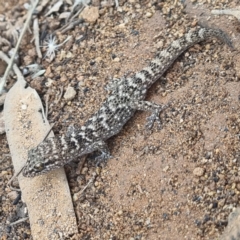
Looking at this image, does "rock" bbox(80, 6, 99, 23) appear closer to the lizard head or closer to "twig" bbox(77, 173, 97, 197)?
the lizard head

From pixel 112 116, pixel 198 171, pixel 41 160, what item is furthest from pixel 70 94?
pixel 198 171

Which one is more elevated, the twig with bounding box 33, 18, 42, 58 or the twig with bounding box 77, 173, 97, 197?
the twig with bounding box 33, 18, 42, 58

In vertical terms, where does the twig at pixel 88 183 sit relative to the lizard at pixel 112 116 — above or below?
below

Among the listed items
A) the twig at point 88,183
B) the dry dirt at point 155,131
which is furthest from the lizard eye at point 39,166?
the twig at point 88,183

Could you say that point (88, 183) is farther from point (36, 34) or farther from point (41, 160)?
point (36, 34)

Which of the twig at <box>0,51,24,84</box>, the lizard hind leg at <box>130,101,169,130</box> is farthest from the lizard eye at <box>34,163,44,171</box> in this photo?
the twig at <box>0,51,24,84</box>

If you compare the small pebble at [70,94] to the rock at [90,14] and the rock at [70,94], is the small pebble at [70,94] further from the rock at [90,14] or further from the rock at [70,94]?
the rock at [90,14]
